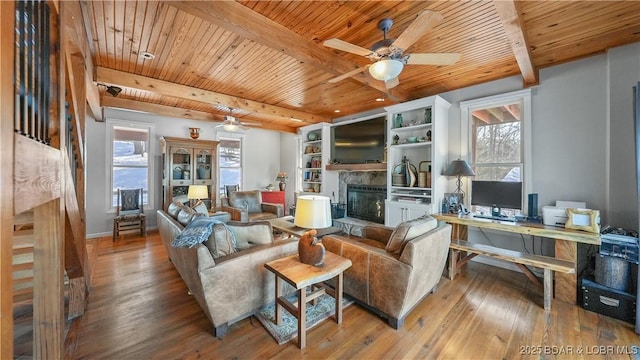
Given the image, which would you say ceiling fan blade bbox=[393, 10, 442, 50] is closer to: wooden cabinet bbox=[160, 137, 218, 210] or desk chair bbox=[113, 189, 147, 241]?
wooden cabinet bbox=[160, 137, 218, 210]

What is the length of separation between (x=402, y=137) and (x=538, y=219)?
2.28m

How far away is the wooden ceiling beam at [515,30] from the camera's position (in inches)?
72.1

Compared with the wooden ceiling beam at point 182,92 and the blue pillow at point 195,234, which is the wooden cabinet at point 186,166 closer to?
the wooden ceiling beam at point 182,92

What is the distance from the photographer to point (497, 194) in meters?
3.32

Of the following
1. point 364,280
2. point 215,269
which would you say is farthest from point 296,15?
point 364,280

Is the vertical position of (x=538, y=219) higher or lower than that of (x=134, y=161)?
lower

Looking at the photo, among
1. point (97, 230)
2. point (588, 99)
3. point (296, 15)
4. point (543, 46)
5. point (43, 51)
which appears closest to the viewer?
point (43, 51)

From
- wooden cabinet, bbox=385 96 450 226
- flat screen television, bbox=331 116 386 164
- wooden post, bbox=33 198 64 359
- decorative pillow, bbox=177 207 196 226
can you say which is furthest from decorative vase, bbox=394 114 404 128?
wooden post, bbox=33 198 64 359

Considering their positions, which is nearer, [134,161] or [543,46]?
[543,46]

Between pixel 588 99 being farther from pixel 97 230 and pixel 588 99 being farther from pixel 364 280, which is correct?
pixel 97 230

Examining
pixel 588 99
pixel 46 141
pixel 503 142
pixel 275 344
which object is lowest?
pixel 275 344

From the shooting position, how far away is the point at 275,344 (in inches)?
73.7

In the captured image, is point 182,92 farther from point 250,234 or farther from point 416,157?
point 416,157

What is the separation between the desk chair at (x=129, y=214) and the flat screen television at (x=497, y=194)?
6.00 m
